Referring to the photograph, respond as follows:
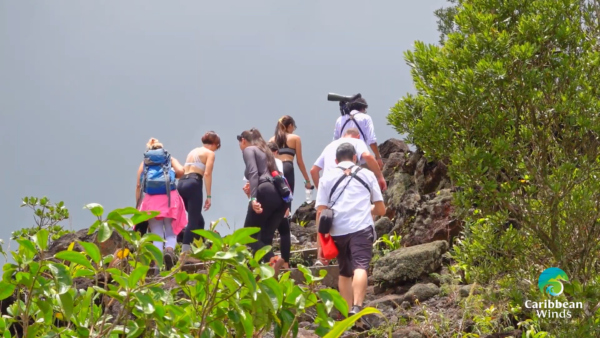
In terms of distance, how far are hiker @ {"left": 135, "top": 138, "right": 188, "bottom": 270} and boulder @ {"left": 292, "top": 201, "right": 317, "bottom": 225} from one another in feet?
22.5

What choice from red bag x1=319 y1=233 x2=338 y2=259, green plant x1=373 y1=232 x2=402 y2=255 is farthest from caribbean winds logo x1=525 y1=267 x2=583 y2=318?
green plant x1=373 y1=232 x2=402 y2=255

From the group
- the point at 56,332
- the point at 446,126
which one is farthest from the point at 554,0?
the point at 56,332

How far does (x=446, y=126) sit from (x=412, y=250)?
3930 mm

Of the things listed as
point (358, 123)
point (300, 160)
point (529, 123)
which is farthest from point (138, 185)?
point (529, 123)

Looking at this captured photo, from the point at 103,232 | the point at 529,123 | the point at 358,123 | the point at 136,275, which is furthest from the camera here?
the point at 358,123

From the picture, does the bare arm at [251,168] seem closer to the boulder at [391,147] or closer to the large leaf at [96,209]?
the large leaf at [96,209]

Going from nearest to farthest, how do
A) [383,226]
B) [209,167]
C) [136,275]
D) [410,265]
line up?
[136,275] < [410,265] < [209,167] < [383,226]

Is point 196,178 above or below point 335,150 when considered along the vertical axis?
below

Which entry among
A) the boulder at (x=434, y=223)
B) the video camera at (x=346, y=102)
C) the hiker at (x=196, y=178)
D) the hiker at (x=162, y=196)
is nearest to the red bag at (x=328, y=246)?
the hiker at (x=162, y=196)

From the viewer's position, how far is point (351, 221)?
782cm

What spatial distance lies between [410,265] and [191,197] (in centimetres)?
355

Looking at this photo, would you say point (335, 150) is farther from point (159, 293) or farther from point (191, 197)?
point (159, 293)

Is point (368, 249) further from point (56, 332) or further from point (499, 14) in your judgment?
point (56, 332)

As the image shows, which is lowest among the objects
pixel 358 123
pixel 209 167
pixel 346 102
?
pixel 209 167
